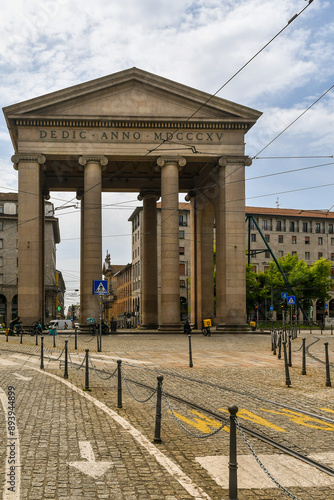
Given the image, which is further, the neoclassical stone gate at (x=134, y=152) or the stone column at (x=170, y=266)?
the stone column at (x=170, y=266)

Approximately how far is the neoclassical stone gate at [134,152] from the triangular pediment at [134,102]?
3.0 inches

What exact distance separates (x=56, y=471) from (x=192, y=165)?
163 ft

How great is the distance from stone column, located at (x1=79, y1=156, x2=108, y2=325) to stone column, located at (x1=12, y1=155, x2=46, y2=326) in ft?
11.1

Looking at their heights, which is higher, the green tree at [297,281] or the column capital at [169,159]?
the column capital at [169,159]

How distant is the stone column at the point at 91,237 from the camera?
155 feet

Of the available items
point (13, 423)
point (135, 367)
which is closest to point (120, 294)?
point (135, 367)

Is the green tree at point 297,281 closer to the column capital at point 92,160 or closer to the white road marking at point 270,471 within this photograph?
the column capital at point 92,160

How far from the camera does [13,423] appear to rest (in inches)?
408

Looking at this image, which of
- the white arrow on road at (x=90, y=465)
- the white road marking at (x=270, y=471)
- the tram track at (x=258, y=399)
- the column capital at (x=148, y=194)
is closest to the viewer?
the white road marking at (x=270, y=471)

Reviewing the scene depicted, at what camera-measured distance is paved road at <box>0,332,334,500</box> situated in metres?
7.06

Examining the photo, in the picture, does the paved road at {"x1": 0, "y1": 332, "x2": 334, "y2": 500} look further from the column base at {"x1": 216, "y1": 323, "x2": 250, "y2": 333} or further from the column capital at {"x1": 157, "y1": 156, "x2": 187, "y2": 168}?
the column capital at {"x1": 157, "y1": 156, "x2": 187, "y2": 168}

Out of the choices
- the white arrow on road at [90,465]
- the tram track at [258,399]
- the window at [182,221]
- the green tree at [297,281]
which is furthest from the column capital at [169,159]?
the window at [182,221]

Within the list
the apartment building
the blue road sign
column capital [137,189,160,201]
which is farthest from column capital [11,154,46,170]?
the apartment building

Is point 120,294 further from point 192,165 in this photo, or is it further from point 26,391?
Result: point 26,391
